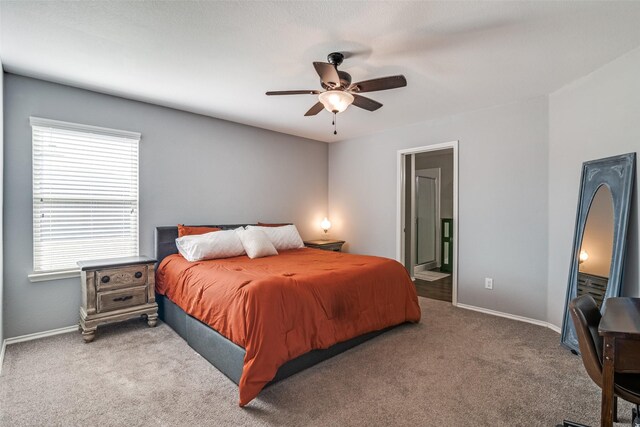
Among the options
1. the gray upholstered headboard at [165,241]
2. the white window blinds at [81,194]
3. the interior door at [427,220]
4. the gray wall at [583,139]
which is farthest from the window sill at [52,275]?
the interior door at [427,220]

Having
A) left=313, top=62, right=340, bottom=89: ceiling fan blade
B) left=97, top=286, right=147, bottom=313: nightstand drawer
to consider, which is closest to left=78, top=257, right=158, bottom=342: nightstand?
left=97, top=286, right=147, bottom=313: nightstand drawer

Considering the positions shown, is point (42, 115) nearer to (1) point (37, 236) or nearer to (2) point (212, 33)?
(1) point (37, 236)

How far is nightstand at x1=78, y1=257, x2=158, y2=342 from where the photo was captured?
2.89 m

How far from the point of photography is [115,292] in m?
3.03

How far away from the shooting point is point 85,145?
3.23 m

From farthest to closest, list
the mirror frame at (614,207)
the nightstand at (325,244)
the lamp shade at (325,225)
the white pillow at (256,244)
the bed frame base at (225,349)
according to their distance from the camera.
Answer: the lamp shade at (325,225)
the nightstand at (325,244)
the white pillow at (256,244)
the mirror frame at (614,207)
the bed frame base at (225,349)

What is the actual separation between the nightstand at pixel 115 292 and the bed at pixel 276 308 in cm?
18

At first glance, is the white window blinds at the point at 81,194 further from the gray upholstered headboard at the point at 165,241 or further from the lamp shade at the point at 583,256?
the lamp shade at the point at 583,256

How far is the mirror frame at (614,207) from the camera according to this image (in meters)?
2.34

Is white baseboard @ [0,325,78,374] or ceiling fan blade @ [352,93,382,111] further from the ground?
ceiling fan blade @ [352,93,382,111]

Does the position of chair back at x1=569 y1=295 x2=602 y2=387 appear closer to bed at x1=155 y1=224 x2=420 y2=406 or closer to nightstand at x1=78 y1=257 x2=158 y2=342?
bed at x1=155 y1=224 x2=420 y2=406

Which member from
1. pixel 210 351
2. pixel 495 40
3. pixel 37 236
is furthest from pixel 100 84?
pixel 495 40

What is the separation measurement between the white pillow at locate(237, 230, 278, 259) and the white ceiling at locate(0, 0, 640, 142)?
156cm

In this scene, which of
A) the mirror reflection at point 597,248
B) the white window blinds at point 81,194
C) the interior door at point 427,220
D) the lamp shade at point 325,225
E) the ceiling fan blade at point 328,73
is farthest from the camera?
the interior door at point 427,220
